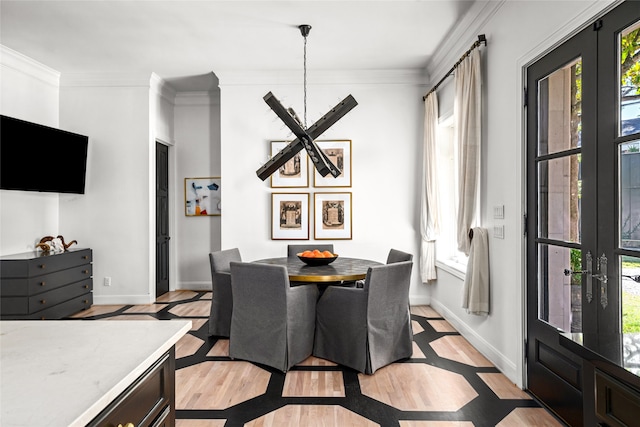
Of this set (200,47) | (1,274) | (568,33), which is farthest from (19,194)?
(568,33)

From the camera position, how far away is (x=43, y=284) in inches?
157

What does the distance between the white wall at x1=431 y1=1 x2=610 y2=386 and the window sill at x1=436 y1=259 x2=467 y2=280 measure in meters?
0.49

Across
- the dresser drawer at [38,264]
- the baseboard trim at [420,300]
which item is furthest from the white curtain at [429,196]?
the dresser drawer at [38,264]

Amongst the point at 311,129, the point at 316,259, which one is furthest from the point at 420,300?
the point at 311,129

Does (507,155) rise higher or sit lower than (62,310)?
higher

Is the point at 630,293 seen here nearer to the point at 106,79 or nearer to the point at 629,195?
the point at 629,195

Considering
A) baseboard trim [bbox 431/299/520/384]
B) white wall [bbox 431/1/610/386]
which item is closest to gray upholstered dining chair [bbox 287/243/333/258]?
baseboard trim [bbox 431/299/520/384]

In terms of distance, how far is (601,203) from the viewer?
1904mm

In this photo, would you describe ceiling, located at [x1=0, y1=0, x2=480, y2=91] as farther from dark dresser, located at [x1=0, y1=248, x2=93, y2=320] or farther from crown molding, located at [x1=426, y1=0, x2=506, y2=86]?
dark dresser, located at [x1=0, y1=248, x2=93, y2=320]

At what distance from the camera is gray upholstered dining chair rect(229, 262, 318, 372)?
287 centimetres

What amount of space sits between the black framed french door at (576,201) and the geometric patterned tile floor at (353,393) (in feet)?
1.16

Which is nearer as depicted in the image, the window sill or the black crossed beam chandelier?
the black crossed beam chandelier

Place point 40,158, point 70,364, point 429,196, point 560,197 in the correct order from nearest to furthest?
1. point 70,364
2. point 560,197
3. point 40,158
4. point 429,196

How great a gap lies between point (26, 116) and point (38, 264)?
1837 millimetres
